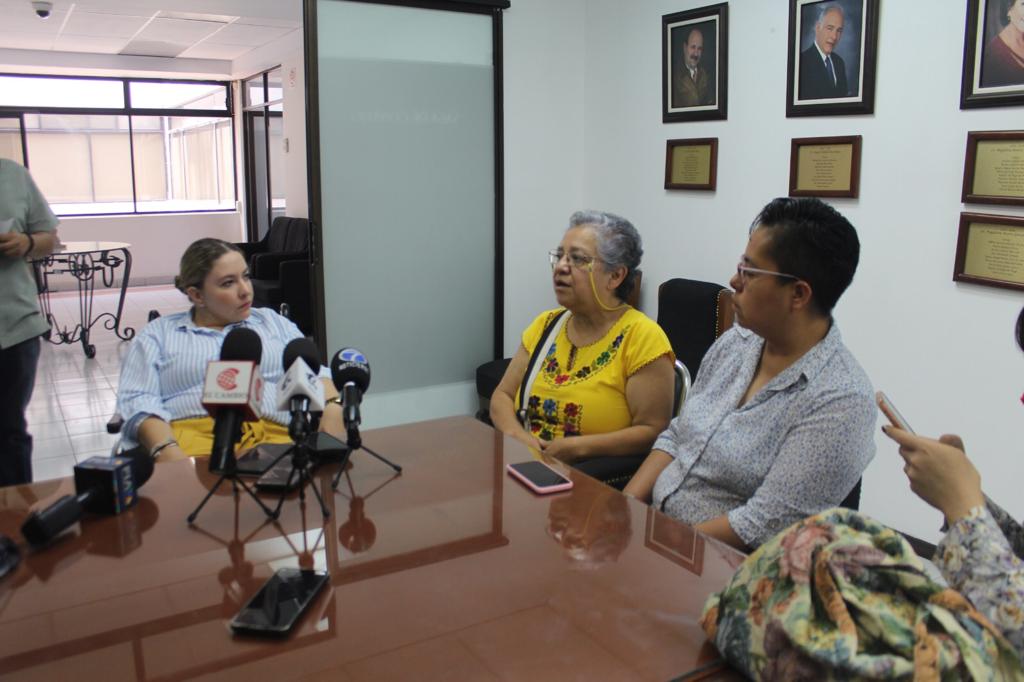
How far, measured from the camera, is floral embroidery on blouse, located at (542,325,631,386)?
2.52 m

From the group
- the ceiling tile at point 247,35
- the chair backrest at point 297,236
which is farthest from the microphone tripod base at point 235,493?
the ceiling tile at point 247,35

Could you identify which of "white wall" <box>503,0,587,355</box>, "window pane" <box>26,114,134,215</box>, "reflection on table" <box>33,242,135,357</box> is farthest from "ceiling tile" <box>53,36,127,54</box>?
"white wall" <box>503,0,587,355</box>

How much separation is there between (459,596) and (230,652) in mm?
346

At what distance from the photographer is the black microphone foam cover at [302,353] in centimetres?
181

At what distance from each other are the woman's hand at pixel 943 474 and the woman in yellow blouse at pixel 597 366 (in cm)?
106

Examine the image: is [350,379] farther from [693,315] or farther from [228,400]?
[693,315]

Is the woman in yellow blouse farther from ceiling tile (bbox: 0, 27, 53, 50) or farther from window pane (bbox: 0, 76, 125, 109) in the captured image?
window pane (bbox: 0, 76, 125, 109)

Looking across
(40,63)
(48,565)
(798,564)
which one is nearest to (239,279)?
(48,565)

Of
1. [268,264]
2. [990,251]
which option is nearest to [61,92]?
[268,264]

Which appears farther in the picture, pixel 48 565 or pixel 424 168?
pixel 424 168

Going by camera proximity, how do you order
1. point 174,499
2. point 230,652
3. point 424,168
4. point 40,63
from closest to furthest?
1. point 230,652
2. point 174,499
3. point 424,168
4. point 40,63

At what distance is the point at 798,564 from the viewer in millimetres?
1012

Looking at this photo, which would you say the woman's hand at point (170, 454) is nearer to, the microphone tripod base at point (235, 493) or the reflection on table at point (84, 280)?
the microphone tripod base at point (235, 493)

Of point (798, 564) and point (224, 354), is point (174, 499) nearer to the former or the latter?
point (224, 354)
